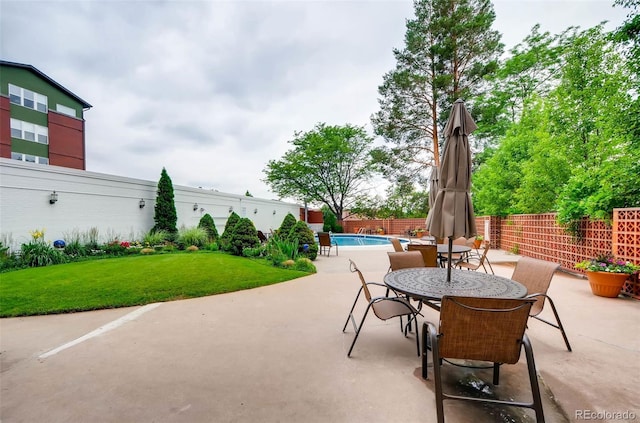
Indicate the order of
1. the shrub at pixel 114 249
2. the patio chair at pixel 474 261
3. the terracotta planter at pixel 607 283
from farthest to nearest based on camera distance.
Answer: the shrub at pixel 114 249, the patio chair at pixel 474 261, the terracotta planter at pixel 607 283

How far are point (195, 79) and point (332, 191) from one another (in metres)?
15.6

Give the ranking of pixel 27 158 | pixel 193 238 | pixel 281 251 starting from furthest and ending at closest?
pixel 27 158 → pixel 193 238 → pixel 281 251

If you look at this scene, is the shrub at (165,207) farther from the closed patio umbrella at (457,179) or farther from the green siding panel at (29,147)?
the closed patio umbrella at (457,179)

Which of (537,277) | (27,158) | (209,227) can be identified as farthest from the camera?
(27,158)

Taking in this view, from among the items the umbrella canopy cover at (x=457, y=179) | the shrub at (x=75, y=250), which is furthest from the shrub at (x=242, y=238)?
the umbrella canopy cover at (x=457, y=179)

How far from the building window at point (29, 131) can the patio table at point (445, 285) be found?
71.8 ft

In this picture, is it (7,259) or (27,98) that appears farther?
(27,98)

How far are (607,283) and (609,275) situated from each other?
15 centimetres

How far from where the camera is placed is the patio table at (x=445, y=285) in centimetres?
234

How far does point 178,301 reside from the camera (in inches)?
183

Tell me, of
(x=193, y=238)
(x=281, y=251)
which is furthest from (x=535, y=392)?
(x=193, y=238)

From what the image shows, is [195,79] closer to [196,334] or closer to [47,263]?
[47,263]

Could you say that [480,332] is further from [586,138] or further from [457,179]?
[586,138]

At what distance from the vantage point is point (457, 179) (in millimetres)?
2828
